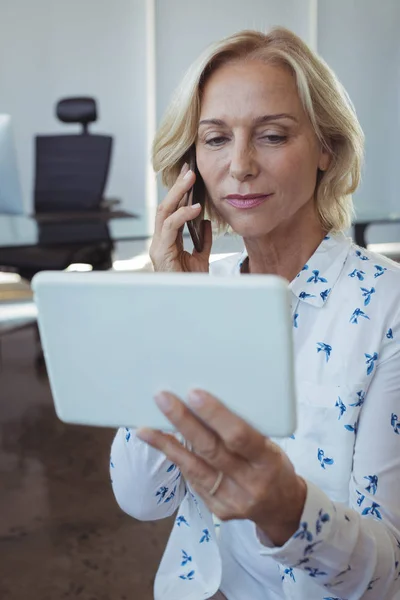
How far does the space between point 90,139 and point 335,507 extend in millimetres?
3723

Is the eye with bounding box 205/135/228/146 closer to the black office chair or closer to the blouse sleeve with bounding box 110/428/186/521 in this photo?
the blouse sleeve with bounding box 110/428/186/521

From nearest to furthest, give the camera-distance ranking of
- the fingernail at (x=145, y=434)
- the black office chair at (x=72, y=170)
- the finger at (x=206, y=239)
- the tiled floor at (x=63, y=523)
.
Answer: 1. the fingernail at (x=145, y=434)
2. the finger at (x=206, y=239)
3. the tiled floor at (x=63, y=523)
4. the black office chair at (x=72, y=170)

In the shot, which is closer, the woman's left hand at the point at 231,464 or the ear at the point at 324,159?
the woman's left hand at the point at 231,464

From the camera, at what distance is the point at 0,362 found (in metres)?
3.96

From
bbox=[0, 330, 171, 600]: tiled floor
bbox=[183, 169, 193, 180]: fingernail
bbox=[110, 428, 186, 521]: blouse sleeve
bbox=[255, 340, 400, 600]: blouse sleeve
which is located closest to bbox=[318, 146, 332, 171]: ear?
bbox=[183, 169, 193, 180]: fingernail

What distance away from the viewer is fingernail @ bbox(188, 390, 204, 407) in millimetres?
680

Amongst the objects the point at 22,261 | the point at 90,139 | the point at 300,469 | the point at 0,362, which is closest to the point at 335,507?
the point at 300,469

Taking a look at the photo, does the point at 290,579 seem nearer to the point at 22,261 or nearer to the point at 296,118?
the point at 296,118

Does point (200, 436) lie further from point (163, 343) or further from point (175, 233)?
point (175, 233)

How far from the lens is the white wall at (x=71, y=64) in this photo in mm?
5621

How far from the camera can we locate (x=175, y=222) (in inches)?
48.8

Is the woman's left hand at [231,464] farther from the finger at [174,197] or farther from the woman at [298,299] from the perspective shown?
the finger at [174,197]

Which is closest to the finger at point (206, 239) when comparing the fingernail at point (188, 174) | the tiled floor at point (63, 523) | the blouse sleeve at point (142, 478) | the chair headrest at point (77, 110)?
the fingernail at point (188, 174)

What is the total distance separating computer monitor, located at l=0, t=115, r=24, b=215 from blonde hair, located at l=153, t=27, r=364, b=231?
5.50 ft
